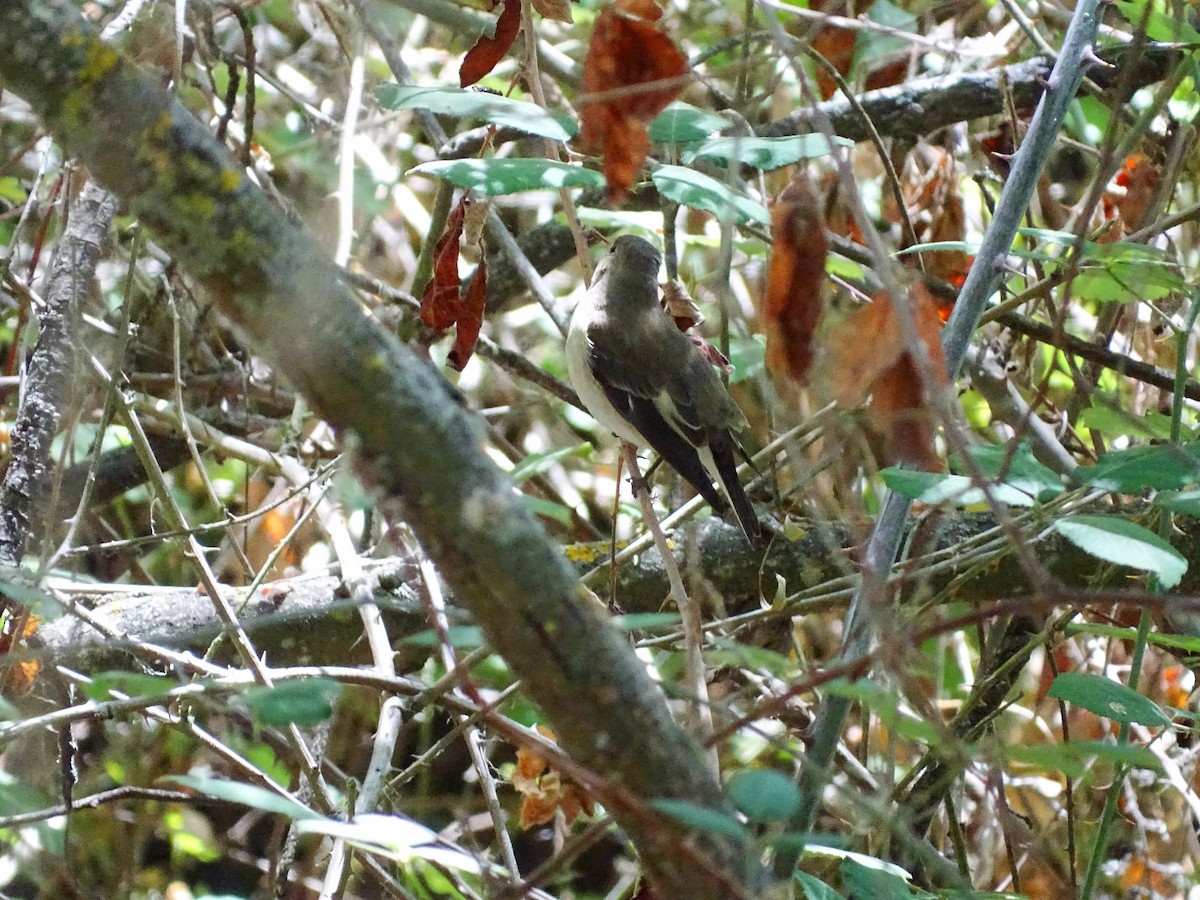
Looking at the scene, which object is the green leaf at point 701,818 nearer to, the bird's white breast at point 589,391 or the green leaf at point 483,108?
the green leaf at point 483,108

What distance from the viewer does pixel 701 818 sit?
2.98 ft

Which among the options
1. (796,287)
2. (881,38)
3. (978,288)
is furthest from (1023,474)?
(881,38)

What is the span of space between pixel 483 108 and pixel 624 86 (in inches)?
8.7

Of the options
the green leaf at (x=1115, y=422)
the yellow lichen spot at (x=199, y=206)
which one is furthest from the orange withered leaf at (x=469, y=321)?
the yellow lichen spot at (x=199, y=206)

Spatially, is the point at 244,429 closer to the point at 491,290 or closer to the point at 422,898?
the point at 491,290

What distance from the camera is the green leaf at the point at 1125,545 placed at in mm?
1325

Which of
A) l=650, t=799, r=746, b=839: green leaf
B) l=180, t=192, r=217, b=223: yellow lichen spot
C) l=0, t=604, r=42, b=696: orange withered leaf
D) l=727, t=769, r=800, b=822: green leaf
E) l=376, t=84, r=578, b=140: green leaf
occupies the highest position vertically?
l=376, t=84, r=578, b=140: green leaf

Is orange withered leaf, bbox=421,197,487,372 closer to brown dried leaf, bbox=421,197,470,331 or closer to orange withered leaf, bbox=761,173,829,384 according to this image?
brown dried leaf, bbox=421,197,470,331

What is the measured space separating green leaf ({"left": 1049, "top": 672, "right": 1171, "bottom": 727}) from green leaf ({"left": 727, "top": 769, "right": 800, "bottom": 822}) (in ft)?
2.55

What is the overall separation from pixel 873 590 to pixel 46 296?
1776mm

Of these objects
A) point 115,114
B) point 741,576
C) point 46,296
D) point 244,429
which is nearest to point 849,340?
point 115,114

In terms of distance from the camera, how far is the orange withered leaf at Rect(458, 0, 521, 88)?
2098 millimetres

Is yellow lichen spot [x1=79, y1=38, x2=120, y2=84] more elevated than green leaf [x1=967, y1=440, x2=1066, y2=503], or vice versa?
yellow lichen spot [x1=79, y1=38, x2=120, y2=84]

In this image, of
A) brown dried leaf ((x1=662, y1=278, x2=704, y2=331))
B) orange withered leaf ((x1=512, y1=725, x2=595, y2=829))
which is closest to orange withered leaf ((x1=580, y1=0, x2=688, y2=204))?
brown dried leaf ((x1=662, y1=278, x2=704, y2=331))
